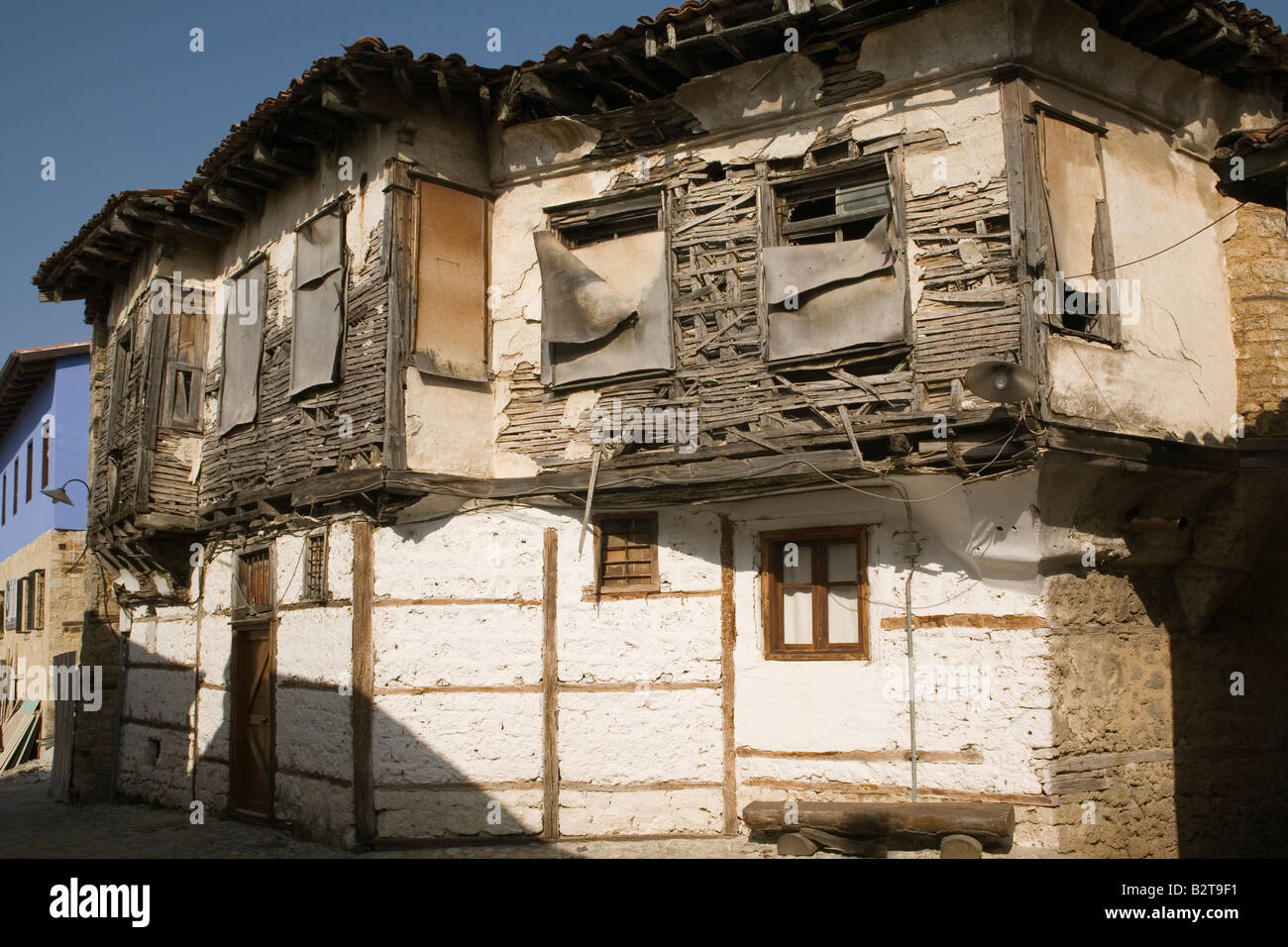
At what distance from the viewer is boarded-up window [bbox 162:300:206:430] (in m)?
14.0

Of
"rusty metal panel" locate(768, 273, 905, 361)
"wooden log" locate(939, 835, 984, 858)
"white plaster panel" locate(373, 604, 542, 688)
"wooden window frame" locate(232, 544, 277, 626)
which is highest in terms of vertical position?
"rusty metal panel" locate(768, 273, 905, 361)

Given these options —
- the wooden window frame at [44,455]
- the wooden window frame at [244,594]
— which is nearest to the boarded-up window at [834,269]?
the wooden window frame at [244,594]

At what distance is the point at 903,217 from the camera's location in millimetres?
9141

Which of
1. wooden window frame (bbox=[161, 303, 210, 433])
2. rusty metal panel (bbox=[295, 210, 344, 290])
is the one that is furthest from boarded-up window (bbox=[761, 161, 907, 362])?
wooden window frame (bbox=[161, 303, 210, 433])

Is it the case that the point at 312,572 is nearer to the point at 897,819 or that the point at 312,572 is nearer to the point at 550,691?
the point at 550,691

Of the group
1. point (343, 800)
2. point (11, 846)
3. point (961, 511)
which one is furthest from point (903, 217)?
point (11, 846)

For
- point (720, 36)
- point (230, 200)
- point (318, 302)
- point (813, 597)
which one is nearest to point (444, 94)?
point (318, 302)

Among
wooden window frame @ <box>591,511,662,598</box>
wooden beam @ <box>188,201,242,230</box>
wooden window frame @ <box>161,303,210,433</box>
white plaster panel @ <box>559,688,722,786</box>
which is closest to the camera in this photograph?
white plaster panel @ <box>559,688,722,786</box>

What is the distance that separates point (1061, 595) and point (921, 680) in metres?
1.25

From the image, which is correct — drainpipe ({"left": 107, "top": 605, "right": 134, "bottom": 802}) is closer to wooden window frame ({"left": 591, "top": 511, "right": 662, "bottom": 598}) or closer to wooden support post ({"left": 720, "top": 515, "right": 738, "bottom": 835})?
wooden window frame ({"left": 591, "top": 511, "right": 662, "bottom": 598})

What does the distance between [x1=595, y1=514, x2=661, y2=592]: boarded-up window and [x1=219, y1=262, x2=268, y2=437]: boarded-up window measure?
4.63 metres

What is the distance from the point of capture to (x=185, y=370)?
46.2ft

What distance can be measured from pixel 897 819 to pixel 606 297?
5090 mm

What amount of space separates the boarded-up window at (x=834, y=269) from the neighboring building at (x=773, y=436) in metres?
0.04
